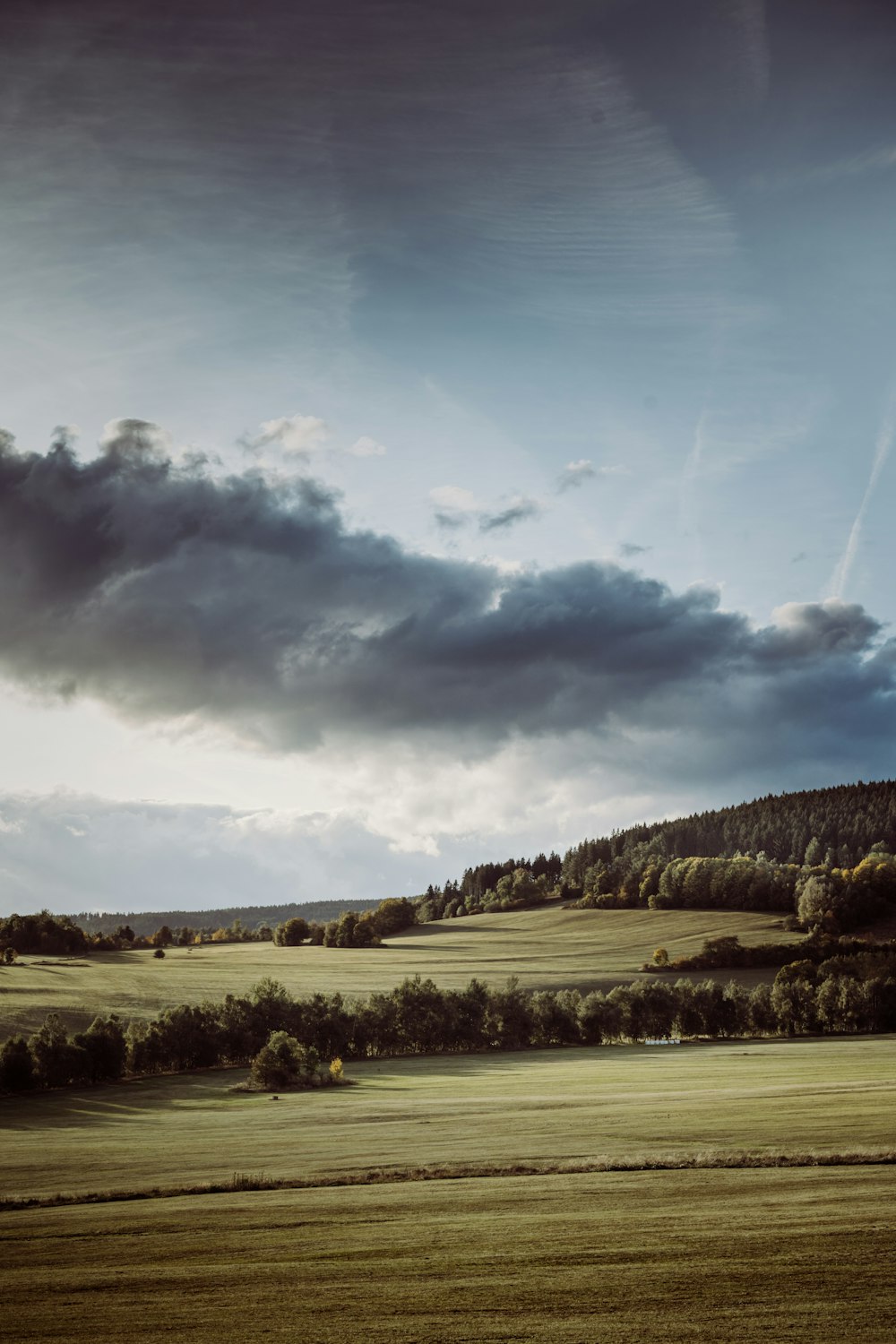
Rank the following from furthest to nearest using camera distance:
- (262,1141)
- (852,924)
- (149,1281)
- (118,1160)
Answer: (852,924) < (262,1141) < (118,1160) < (149,1281)

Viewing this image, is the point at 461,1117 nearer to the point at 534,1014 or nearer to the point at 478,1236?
the point at 478,1236

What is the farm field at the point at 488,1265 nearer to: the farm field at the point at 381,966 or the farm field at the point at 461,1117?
the farm field at the point at 461,1117

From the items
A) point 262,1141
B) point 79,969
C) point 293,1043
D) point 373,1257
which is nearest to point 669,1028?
point 293,1043

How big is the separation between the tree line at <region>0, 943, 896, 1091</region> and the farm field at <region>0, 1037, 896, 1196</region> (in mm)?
6697

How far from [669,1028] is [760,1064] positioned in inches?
1272

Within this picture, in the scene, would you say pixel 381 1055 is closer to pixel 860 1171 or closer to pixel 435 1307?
pixel 860 1171

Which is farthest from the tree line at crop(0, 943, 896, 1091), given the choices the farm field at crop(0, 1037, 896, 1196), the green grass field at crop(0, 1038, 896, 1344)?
the green grass field at crop(0, 1038, 896, 1344)

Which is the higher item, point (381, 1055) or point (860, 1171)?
point (860, 1171)

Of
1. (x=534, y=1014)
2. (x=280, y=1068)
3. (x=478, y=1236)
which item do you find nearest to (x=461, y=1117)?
(x=478, y=1236)

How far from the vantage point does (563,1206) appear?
3228 centimetres

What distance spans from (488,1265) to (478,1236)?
3085 mm

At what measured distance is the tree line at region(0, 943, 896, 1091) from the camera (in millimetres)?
104500

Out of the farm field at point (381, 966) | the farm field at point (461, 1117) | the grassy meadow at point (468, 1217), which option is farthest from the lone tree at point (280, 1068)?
the farm field at point (381, 966)

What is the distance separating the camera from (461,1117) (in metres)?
59.5
